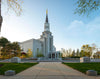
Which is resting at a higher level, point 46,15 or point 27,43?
point 46,15

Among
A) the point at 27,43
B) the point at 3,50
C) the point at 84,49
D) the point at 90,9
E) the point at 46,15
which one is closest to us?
the point at 90,9

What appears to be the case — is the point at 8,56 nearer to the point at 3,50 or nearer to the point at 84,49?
the point at 3,50

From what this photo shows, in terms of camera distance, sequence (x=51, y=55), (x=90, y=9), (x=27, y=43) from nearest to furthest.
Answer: (x=90, y=9) < (x=51, y=55) < (x=27, y=43)

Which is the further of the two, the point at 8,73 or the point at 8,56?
the point at 8,56

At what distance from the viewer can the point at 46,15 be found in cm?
8681

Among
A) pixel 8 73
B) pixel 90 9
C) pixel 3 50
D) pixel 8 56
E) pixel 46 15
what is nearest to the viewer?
pixel 8 73

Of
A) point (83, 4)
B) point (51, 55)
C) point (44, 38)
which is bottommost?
point (51, 55)

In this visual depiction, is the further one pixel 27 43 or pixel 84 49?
pixel 27 43

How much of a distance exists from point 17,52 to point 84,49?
1541 inches

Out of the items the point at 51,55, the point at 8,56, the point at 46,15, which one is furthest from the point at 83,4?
the point at 46,15

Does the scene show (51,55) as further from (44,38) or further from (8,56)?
(8,56)

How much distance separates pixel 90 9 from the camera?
8.05 metres

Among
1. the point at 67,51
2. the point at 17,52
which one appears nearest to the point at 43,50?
the point at 67,51

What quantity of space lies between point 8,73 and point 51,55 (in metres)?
60.0
